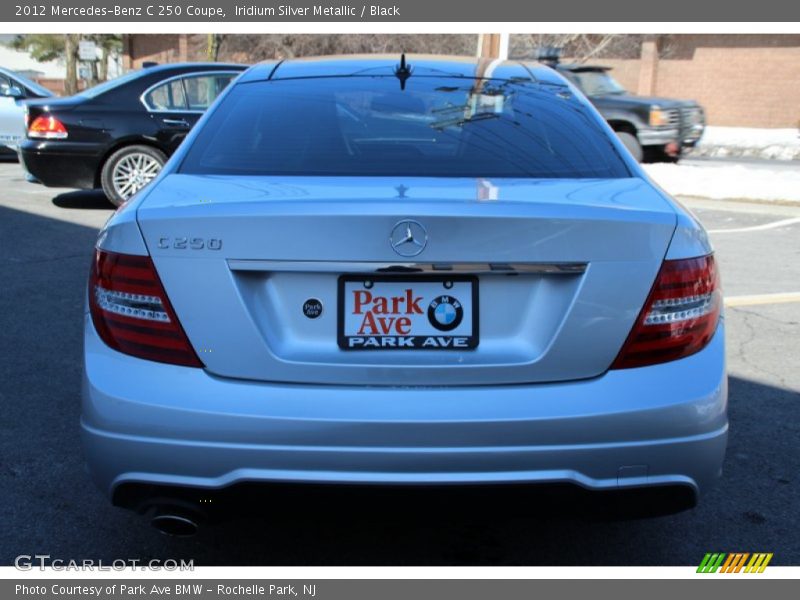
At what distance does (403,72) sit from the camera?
3.88m

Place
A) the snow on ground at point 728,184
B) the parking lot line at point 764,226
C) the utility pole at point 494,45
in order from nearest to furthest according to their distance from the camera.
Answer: the parking lot line at point 764,226 < the snow on ground at point 728,184 < the utility pole at point 494,45

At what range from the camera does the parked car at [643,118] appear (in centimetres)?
1681

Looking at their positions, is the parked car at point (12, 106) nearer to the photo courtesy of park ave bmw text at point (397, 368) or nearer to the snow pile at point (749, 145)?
the photo courtesy of park ave bmw text at point (397, 368)

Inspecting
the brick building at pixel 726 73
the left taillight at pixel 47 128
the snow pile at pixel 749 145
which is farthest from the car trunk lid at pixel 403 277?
the brick building at pixel 726 73

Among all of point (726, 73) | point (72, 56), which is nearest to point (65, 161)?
point (72, 56)

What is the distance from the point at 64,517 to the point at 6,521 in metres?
0.19

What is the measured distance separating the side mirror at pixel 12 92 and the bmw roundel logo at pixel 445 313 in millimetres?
14447

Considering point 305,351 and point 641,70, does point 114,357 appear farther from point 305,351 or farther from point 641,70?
point 641,70

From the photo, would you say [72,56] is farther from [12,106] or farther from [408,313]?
[408,313]

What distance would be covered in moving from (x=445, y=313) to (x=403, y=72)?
157cm

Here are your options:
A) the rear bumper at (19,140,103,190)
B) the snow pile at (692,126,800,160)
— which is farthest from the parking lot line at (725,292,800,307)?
the snow pile at (692,126,800,160)

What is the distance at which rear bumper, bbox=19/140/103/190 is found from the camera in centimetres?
1060

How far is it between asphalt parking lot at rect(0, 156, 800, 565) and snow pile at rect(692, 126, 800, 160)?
20341 mm
